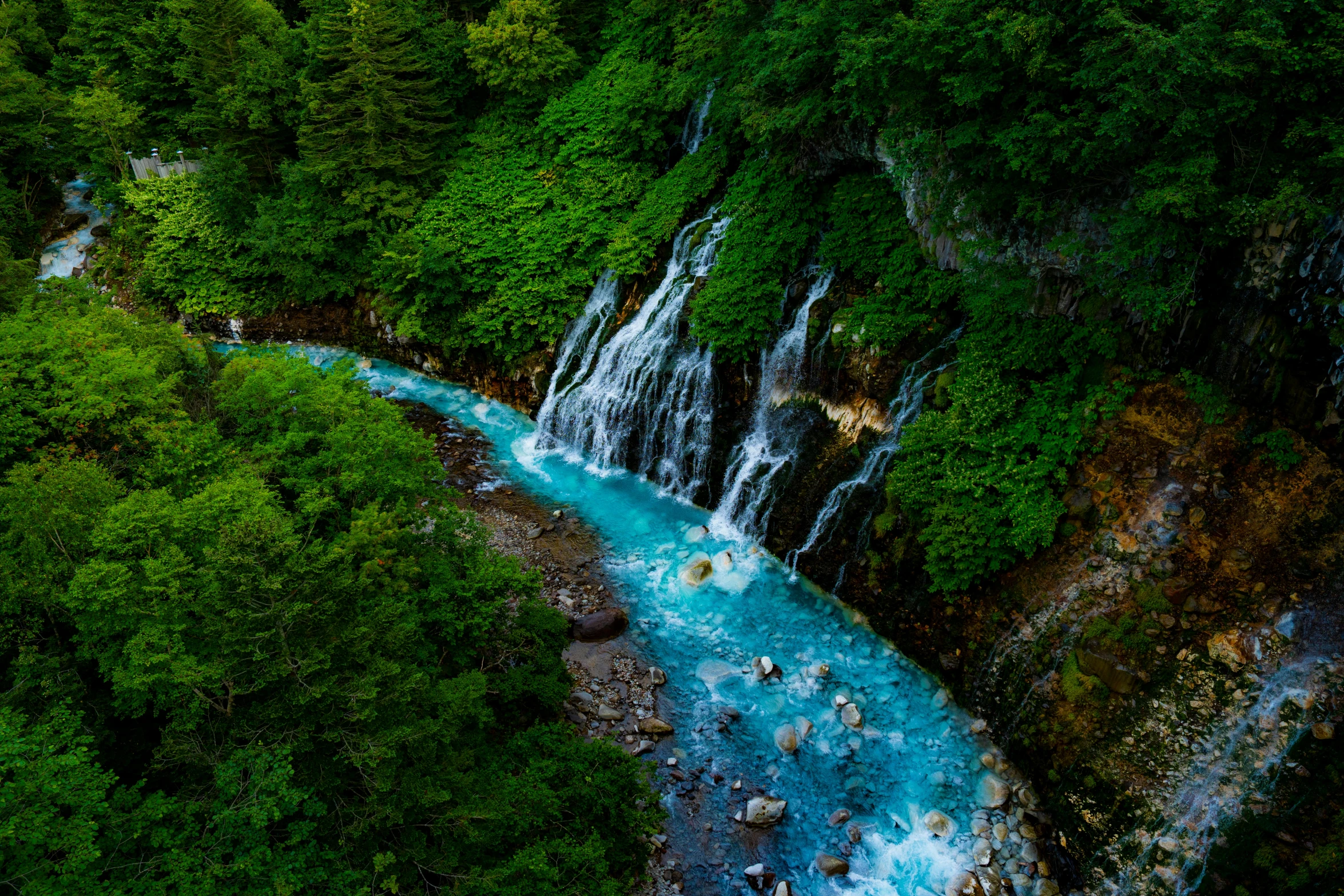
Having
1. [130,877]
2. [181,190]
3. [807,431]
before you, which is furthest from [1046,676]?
[181,190]

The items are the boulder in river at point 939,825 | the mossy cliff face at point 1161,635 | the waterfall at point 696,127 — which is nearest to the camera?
A: the mossy cliff face at point 1161,635

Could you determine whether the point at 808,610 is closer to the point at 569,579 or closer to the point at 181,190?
the point at 569,579

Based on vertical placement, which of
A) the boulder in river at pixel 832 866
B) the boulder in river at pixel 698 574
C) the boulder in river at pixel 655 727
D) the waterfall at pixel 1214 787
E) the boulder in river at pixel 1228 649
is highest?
the boulder in river at pixel 1228 649

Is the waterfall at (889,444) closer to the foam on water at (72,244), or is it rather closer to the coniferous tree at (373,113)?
the coniferous tree at (373,113)

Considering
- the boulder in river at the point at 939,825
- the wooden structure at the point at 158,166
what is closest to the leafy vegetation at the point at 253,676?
the boulder in river at the point at 939,825

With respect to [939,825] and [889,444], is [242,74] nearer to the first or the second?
[889,444]

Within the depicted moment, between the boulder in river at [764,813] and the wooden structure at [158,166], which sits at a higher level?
the wooden structure at [158,166]

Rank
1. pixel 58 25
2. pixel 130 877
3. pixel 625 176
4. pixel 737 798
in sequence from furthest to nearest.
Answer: pixel 58 25 → pixel 625 176 → pixel 737 798 → pixel 130 877

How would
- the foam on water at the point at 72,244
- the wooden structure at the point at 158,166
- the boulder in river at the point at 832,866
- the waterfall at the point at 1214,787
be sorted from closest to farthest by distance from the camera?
the waterfall at the point at 1214,787 < the boulder in river at the point at 832,866 < the wooden structure at the point at 158,166 < the foam on water at the point at 72,244
